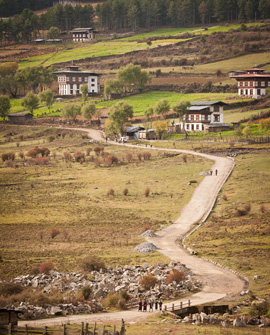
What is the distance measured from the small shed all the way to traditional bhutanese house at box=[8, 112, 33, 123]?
10726 cm

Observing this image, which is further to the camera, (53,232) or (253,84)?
(253,84)

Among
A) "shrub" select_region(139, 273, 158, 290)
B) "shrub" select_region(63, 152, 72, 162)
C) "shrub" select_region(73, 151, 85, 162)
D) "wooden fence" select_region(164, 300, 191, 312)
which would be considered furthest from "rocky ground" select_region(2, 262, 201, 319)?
"shrub" select_region(63, 152, 72, 162)

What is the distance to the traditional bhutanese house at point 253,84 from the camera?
127000mm

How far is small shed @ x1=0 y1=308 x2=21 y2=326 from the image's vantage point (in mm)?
28312

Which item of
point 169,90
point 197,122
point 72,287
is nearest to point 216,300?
point 72,287

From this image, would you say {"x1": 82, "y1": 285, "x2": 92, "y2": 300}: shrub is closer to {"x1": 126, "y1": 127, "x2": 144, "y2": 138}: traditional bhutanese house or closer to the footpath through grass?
the footpath through grass

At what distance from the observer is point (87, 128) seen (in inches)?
4860

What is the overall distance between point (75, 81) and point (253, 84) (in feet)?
163

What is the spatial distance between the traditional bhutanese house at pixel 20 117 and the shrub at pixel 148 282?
101 m

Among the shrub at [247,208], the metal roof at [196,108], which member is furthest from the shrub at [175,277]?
the metal roof at [196,108]

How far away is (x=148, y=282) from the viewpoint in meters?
36.1

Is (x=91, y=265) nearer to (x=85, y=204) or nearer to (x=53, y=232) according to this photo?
(x=53, y=232)

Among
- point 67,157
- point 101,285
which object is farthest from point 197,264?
point 67,157

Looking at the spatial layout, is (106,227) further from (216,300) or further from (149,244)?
(216,300)
